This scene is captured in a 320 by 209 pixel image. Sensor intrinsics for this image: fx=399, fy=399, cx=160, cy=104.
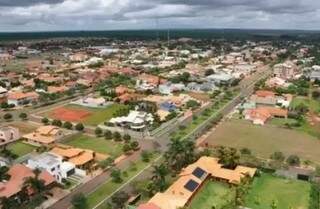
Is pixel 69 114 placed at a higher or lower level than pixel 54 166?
lower

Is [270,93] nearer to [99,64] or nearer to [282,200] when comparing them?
[282,200]

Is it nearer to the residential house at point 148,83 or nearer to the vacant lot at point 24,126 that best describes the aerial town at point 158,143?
the vacant lot at point 24,126

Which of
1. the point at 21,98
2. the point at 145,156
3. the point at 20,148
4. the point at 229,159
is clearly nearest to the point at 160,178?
the point at 145,156

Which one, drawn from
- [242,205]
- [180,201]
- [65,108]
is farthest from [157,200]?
[65,108]

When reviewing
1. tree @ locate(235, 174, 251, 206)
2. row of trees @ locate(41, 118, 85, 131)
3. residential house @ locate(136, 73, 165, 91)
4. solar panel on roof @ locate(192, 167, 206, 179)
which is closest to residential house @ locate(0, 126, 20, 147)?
row of trees @ locate(41, 118, 85, 131)

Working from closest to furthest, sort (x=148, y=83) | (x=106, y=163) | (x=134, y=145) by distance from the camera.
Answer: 1. (x=106, y=163)
2. (x=134, y=145)
3. (x=148, y=83)

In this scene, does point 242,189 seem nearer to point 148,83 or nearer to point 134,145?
point 134,145

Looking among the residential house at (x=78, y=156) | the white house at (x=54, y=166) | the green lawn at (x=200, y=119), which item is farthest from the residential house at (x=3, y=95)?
the white house at (x=54, y=166)
